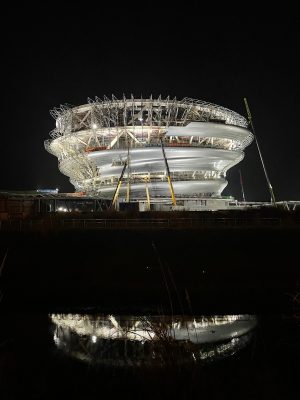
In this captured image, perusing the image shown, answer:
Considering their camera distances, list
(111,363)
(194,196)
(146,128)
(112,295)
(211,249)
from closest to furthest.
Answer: (111,363) < (112,295) < (211,249) < (146,128) < (194,196)

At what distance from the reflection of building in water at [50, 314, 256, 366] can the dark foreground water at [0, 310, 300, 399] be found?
0.05 meters

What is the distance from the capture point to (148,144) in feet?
205

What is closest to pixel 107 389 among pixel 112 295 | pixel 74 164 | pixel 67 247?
pixel 112 295

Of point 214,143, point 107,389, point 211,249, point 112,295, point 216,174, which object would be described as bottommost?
point 107,389

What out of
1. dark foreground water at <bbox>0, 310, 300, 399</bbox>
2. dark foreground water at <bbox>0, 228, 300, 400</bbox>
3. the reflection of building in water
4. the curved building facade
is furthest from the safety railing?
the curved building facade

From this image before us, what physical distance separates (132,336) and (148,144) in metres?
47.6

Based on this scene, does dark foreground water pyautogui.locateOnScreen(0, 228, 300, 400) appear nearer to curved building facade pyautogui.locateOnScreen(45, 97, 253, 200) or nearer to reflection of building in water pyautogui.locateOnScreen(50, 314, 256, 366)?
reflection of building in water pyautogui.locateOnScreen(50, 314, 256, 366)

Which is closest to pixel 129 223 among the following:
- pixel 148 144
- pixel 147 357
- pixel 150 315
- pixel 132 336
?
pixel 150 315

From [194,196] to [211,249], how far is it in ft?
125

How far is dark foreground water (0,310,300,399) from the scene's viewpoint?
880 centimetres

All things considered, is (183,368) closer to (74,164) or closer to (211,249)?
(211,249)

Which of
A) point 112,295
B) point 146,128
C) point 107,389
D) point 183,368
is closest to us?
point 183,368

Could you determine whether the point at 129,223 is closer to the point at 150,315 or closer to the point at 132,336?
the point at 150,315

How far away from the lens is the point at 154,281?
25.8m
